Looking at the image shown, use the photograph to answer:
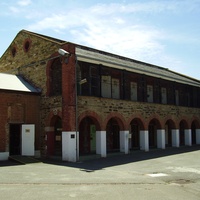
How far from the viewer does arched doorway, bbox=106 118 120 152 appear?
22391 millimetres

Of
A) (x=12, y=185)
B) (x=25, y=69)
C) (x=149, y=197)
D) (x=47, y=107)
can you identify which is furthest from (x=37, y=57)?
(x=149, y=197)

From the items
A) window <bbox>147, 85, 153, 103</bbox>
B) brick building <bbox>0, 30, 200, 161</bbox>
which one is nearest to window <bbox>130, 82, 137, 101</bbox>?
brick building <bbox>0, 30, 200, 161</bbox>

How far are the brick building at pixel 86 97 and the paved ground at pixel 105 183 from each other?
4263mm

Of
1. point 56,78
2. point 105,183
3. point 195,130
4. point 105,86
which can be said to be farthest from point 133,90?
point 105,183

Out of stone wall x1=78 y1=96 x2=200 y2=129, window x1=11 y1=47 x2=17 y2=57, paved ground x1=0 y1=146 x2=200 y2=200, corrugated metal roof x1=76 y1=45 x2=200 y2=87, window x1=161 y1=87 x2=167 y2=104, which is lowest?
paved ground x1=0 y1=146 x2=200 y2=200

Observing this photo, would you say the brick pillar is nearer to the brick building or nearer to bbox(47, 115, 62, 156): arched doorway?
the brick building

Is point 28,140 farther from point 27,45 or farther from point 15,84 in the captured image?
point 27,45

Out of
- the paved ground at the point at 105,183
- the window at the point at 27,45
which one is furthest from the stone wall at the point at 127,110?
the window at the point at 27,45

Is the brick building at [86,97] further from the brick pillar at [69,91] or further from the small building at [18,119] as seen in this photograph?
the small building at [18,119]

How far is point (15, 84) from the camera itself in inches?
750

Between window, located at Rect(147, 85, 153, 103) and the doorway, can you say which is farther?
window, located at Rect(147, 85, 153, 103)

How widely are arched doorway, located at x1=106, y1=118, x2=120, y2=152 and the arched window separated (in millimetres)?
5659

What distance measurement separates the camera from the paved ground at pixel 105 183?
850cm

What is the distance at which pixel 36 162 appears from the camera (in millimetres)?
15984
